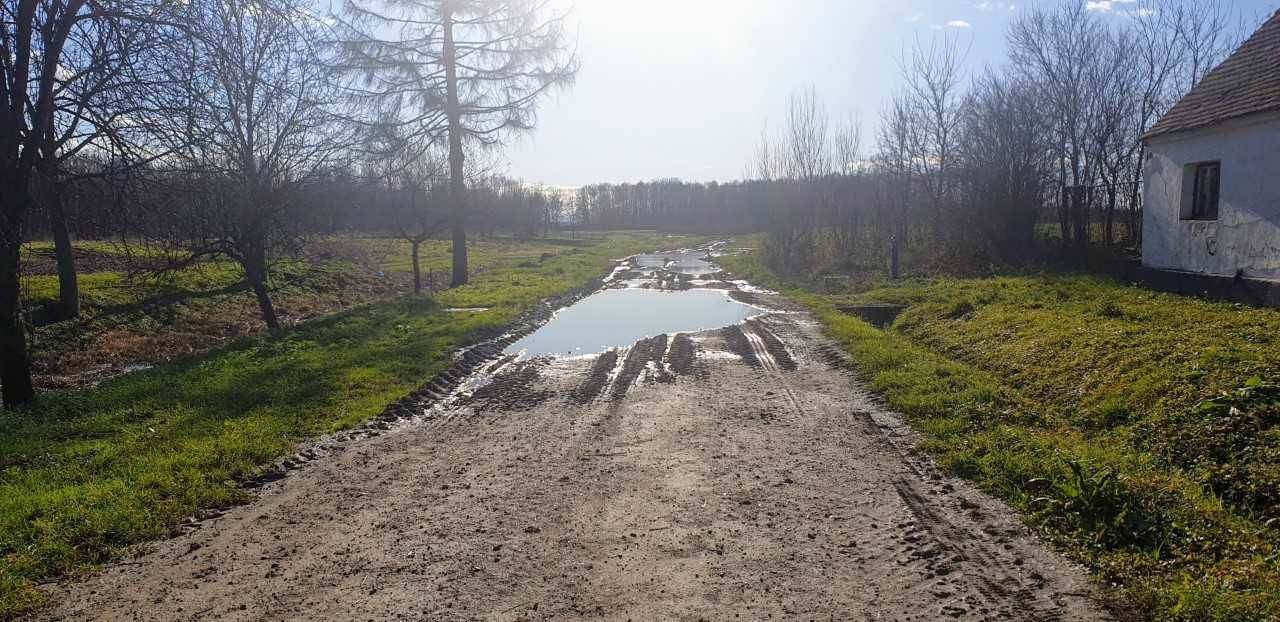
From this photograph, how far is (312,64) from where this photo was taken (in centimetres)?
1614

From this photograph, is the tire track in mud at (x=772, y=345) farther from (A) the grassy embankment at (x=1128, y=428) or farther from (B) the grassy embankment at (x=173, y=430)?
(B) the grassy embankment at (x=173, y=430)

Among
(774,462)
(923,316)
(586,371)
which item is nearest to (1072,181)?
(923,316)

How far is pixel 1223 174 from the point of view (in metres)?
11.1

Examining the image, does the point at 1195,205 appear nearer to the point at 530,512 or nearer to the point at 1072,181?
the point at 1072,181

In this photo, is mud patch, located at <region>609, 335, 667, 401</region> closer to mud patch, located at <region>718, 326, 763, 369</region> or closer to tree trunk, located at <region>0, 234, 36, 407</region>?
mud patch, located at <region>718, 326, 763, 369</region>

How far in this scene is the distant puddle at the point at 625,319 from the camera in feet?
38.1

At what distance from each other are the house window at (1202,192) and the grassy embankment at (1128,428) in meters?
2.27

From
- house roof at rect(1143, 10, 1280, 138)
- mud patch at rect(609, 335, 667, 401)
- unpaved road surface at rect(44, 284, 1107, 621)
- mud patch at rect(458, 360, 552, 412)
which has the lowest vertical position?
unpaved road surface at rect(44, 284, 1107, 621)

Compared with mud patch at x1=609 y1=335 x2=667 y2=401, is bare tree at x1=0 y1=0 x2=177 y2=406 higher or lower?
higher

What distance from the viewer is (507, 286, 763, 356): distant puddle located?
11.6 metres

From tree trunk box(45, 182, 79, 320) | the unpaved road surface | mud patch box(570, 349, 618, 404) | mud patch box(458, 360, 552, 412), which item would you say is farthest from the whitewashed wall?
tree trunk box(45, 182, 79, 320)

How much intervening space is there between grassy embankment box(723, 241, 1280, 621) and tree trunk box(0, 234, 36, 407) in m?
9.83

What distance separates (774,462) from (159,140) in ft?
24.9

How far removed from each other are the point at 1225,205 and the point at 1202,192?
Answer: 1187mm
